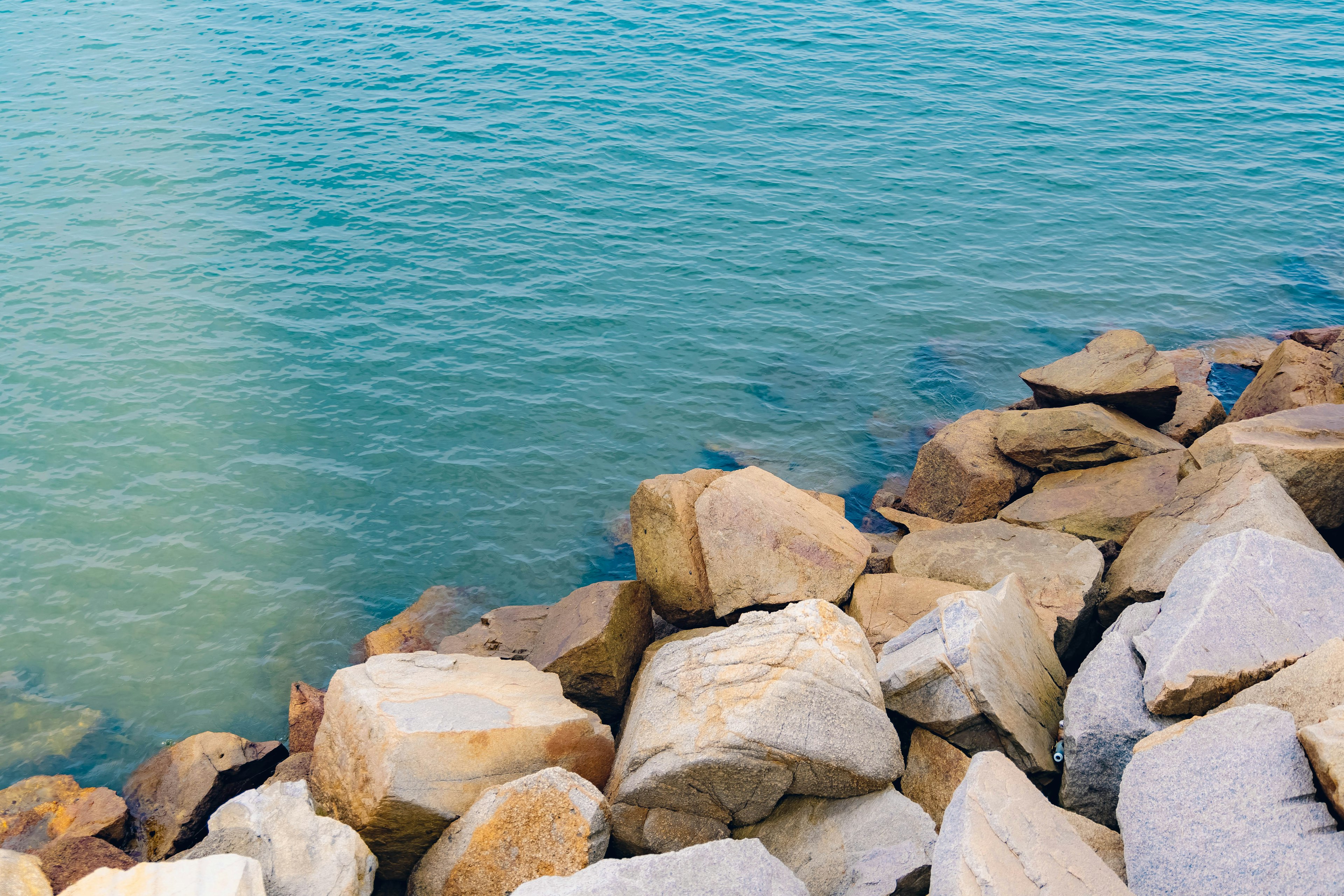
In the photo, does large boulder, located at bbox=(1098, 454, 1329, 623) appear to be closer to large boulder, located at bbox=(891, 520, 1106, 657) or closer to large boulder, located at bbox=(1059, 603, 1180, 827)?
large boulder, located at bbox=(891, 520, 1106, 657)

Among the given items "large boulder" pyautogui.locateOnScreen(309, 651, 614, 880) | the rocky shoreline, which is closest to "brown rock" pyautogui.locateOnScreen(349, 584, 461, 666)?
the rocky shoreline

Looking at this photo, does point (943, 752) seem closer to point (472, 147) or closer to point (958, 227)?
point (958, 227)

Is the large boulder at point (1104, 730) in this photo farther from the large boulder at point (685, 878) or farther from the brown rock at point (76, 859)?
the brown rock at point (76, 859)

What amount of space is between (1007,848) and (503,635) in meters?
7.41

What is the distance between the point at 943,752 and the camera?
757cm

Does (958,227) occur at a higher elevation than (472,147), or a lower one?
lower

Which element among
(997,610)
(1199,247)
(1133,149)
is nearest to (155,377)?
(997,610)

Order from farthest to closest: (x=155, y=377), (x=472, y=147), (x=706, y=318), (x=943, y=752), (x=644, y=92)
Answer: (x=644, y=92), (x=472, y=147), (x=706, y=318), (x=155, y=377), (x=943, y=752)

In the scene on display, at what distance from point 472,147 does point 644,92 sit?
713 cm

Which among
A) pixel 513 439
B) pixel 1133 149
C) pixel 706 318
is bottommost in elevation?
pixel 513 439

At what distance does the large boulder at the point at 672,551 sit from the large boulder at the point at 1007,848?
4.69m

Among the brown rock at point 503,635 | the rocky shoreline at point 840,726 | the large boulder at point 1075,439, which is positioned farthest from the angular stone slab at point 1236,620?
the brown rock at point 503,635

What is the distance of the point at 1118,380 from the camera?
42.5 ft

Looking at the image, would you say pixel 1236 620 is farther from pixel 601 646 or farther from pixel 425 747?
pixel 425 747
